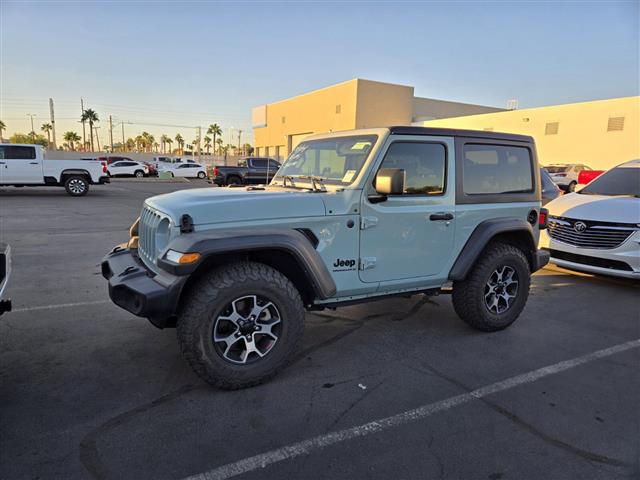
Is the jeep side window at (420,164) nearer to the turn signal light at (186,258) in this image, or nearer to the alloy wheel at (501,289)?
the alloy wheel at (501,289)

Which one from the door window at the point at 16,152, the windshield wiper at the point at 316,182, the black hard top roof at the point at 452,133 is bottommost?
the windshield wiper at the point at 316,182

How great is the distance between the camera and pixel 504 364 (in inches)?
148

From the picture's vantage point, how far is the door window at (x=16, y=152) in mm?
15672

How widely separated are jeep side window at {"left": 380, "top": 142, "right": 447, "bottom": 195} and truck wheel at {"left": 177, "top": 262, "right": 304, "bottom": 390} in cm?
138

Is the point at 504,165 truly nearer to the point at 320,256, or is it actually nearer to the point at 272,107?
the point at 320,256

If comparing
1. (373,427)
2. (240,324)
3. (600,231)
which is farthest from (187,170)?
(373,427)

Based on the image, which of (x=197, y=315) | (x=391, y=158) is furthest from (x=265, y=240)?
(x=391, y=158)

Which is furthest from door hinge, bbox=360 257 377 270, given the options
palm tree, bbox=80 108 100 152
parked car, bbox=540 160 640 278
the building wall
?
palm tree, bbox=80 108 100 152

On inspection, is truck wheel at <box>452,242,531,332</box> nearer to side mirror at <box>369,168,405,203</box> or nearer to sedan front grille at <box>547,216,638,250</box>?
side mirror at <box>369,168,405,203</box>

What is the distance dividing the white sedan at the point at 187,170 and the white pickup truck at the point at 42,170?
1786 cm

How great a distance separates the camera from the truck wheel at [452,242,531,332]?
13.9 feet

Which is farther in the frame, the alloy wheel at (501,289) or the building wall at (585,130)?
the building wall at (585,130)

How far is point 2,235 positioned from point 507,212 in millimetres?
9362

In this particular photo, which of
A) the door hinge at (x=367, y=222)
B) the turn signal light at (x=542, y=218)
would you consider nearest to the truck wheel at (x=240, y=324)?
the door hinge at (x=367, y=222)
